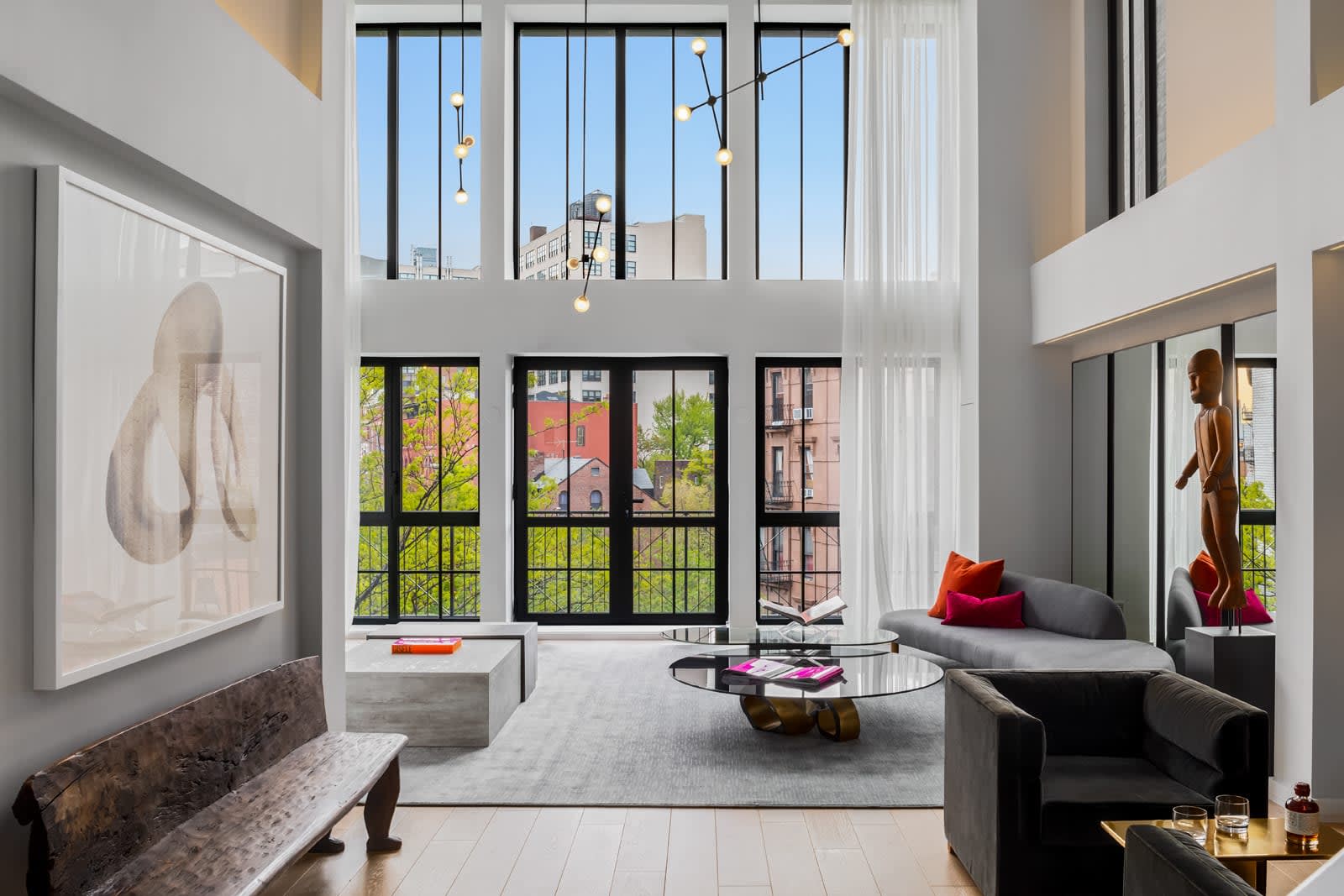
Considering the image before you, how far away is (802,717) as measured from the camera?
4.72m

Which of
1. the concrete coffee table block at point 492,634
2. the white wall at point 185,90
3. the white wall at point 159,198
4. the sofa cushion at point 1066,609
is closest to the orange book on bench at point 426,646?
the concrete coffee table block at point 492,634

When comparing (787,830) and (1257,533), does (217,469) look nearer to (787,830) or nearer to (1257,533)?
(787,830)

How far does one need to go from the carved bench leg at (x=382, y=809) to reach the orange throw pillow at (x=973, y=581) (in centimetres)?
406

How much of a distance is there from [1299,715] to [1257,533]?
94cm

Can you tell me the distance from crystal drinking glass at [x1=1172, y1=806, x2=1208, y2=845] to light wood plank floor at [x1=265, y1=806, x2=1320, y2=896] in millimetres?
813

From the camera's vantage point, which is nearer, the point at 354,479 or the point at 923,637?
the point at 923,637

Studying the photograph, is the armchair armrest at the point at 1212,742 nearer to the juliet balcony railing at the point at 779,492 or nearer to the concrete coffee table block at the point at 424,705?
the concrete coffee table block at the point at 424,705

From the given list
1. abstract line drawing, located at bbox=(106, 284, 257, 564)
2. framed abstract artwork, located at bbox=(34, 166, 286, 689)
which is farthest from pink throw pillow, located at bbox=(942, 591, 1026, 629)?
abstract line drawing, located at bbox=(106, 284, 257, 564)

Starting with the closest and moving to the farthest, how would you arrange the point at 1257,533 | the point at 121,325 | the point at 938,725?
the point at 121,325
the point at 1257,533
the point at 938,725

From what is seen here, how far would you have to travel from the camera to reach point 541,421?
752cm

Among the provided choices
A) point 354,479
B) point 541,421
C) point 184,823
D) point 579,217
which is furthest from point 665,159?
point 184,823

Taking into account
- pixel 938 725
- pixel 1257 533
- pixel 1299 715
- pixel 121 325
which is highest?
pixel 121 325

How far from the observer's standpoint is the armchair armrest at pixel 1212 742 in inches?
111

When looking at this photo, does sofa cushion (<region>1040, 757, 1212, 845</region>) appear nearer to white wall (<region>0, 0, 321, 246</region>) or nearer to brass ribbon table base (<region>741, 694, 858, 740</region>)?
brass ribbon table base (<region>741, 694, 858, 740</region>)
